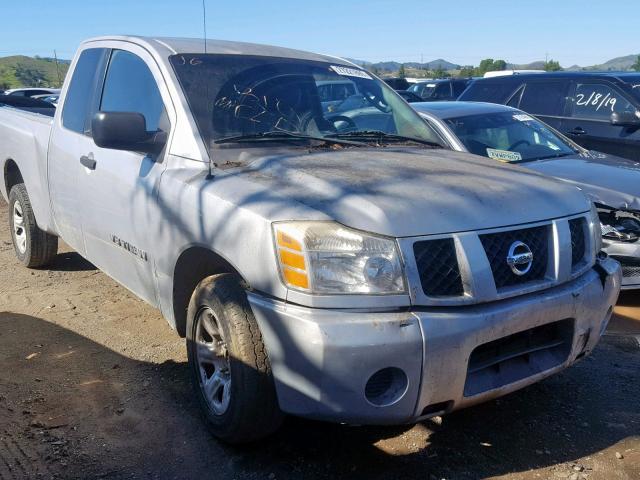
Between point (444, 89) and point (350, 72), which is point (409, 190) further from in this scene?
point (444, 89)

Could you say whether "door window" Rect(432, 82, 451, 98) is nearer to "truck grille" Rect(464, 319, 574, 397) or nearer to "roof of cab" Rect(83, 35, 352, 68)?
"roof of cab" Rect(83, 35, 352, 68)

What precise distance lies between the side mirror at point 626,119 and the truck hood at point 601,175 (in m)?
1.22

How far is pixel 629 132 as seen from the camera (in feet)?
25.1

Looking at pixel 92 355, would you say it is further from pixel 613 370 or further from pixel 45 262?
pixel 613 370

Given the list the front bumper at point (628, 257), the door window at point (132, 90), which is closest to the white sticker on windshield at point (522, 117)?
the front bumper at point (628, 257)

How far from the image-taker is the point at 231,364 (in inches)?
118

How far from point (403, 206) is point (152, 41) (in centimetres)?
216

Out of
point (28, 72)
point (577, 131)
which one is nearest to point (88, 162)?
point (577, 131)

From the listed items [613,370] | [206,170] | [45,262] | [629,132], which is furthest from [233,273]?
[629,132]

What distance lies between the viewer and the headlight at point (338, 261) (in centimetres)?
271

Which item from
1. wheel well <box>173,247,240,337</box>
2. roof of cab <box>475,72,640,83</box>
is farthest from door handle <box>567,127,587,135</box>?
wheel well <box>173,247,240,337</box>

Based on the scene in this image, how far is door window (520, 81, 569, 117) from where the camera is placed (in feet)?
27.9

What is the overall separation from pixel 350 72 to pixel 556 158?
2.60m

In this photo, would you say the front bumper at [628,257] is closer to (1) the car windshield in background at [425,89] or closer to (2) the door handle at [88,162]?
(2) the door handle at [88,162]
